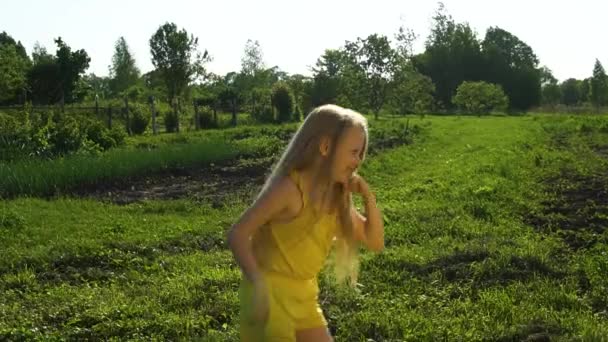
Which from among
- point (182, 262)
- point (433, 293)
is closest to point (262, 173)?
point (182, 262)

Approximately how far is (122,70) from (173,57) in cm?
2774

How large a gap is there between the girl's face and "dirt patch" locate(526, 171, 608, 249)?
6.00m

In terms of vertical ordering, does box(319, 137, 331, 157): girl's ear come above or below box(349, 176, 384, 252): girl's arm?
above

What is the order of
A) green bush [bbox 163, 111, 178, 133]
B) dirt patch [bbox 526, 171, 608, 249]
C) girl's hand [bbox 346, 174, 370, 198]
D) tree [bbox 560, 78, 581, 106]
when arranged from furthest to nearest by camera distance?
tree [bbox 560, 78, 581, 106] → green bush [bbox 163, 111, 178, 133] → dirt patch [bbox 526, 171, 608, 249] → girl's hand [bbox 346, 174, 370, 198]

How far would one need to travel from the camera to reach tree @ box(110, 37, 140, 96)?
65312mm

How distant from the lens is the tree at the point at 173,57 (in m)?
39.6

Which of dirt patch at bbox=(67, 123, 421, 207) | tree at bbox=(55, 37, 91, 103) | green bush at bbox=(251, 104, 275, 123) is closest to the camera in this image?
dirt patch at bbox=(67, 123, 421, 207)

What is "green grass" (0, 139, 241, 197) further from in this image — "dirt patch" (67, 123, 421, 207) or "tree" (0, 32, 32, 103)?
"tree" (0, 32, 32, 103)

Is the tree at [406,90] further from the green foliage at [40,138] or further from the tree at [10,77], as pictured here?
the tree at [10,77]

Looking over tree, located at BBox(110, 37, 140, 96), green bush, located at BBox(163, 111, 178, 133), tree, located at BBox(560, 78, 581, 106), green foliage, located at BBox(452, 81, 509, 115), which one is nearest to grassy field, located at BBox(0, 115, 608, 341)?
green bush, located at BBox(163, 111, 178, 133)

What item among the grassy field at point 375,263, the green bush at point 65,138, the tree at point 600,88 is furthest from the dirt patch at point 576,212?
the tree at point 600,88

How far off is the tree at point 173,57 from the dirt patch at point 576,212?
28.7 meters

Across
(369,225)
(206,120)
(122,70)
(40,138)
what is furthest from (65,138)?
(122,70)

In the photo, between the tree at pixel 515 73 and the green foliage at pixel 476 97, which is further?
the tree at pixel 515 73
